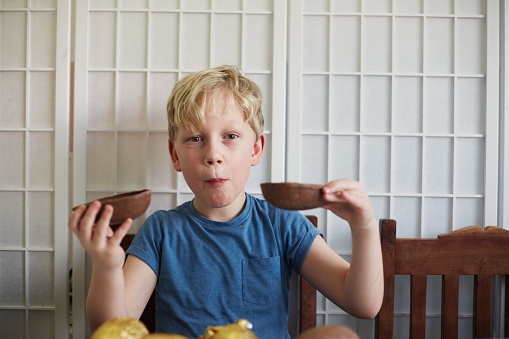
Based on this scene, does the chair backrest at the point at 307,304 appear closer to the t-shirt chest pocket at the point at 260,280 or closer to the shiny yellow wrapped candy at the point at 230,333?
the t-shirt chest pocket at the point at 260,280

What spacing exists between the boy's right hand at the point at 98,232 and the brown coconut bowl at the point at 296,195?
10.3 inches

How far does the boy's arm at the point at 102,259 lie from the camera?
0.75 m

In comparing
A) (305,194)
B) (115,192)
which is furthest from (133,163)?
(305,194)

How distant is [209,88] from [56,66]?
1.93ft

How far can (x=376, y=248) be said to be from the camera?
92cm

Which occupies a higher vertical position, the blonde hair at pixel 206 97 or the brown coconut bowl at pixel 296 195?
the blonde hair at pixel 206 97

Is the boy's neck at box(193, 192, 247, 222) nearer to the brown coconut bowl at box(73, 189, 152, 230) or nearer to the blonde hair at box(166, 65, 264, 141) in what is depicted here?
the blonde hair at box(166, 65, 264, 141)

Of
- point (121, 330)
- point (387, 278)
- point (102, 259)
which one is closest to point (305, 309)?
point (387, 278)

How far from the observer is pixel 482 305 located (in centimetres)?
130

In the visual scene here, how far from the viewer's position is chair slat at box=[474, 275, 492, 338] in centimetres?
130

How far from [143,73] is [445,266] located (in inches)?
42.1

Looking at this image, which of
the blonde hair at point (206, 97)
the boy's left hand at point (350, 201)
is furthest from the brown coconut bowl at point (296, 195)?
the blonde hair at point (206, 97)

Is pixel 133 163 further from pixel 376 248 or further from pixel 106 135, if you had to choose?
pixel 376 248

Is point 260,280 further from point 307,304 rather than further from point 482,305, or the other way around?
point 482,305
